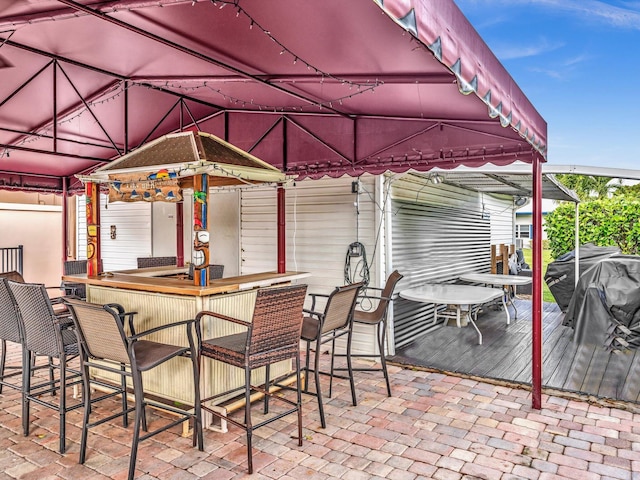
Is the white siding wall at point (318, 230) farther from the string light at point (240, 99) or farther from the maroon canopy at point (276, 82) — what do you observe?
the string light at point (240, 99)

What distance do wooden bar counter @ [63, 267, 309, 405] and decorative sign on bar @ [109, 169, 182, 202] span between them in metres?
0.74

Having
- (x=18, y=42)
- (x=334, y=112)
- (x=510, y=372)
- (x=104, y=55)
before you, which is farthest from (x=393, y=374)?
(x=18, y=42)

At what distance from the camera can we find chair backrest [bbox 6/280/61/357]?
132 inches

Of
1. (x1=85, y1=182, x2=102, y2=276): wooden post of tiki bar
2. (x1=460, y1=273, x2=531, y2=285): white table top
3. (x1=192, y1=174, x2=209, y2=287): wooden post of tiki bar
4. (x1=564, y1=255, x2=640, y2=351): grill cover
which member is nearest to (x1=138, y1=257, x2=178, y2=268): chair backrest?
(x1=85, y1=182, x2=102, y2=276): wooden post of tiki bar

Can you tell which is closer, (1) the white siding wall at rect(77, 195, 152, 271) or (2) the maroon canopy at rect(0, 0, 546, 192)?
(2) the maroon canopy at rect(0, 0, 546, 192)

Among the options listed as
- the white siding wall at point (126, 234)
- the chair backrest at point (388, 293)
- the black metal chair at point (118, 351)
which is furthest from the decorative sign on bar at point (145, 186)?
the white siding wall at point (126, 234)

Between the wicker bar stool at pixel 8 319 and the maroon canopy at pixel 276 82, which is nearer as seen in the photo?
the maroon canopy at pixel 276 82

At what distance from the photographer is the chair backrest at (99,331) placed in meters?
2.94

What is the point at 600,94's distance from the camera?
111 ft

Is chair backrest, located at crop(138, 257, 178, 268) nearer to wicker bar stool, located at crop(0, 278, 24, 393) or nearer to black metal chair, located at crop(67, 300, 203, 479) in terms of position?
wicker bar stool, located at crop(0, 278, 24, 393)

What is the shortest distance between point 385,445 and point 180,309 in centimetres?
186

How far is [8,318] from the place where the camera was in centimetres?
388

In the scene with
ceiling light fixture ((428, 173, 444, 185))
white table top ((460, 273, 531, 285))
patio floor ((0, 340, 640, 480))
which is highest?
ceiling light fixture ((428, 173, 444, 185))

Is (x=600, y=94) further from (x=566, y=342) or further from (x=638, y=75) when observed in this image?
(x=566, y=342)
